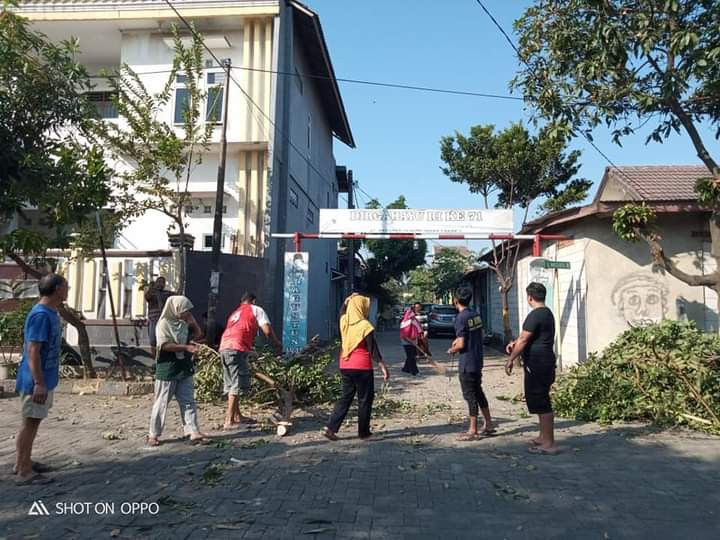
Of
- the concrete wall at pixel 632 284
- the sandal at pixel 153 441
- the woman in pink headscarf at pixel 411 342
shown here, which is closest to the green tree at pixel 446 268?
the woman in pink headscarf at pixel 411 342

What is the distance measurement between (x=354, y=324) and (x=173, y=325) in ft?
6.62

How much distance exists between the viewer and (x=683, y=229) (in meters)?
9.87

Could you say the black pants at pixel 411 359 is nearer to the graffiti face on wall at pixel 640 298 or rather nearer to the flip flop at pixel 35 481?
the graffiti face on wall at pixel 640 298

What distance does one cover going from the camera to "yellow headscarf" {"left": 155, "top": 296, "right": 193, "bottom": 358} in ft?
19.3

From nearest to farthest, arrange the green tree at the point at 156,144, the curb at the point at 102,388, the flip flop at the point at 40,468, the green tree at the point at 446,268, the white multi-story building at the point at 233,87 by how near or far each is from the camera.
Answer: the flip flop at the point at 40,468, the curb at the point at 102,388, the green tree at the point at 156,144, the white multi-story building at the point at 233,87, the green tree at the point at 446,268

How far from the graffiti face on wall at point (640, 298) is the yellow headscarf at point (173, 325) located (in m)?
7.93

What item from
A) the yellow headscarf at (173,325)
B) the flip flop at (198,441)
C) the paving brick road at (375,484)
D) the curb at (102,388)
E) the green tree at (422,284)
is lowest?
the paving brick road at (375,484)

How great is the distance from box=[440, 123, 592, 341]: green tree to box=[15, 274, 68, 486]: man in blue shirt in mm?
12511

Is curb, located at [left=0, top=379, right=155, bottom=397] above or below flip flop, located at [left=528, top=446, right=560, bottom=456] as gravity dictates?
above

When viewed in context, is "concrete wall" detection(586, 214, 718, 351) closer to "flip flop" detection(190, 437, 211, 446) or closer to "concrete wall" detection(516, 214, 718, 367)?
"concrete wall" detection(516, 214, 718, 367)

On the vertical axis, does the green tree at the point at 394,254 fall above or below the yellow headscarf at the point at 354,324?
above

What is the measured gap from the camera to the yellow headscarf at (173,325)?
19.3 ft

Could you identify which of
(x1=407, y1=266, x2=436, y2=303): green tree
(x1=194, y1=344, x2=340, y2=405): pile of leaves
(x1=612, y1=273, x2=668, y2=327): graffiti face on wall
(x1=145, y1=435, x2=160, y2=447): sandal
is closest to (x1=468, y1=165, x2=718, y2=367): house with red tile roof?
(x1=612, y1=273, x2=668, y2=327): graffiti face on wall

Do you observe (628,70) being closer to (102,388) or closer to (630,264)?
(630,264)
